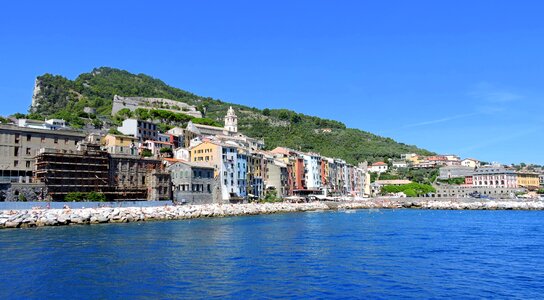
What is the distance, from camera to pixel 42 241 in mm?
29047

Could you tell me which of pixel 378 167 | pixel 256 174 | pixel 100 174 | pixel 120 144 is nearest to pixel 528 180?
pixel 378 167

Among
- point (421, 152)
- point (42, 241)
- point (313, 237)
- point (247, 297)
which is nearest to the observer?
point (247, 297)

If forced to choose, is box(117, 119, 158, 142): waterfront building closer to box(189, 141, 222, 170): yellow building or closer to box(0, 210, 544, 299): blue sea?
box(189, 141, 222, 170): yellow building

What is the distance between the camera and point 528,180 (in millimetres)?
128625

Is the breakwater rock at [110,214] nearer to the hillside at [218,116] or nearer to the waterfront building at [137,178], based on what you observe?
the waterfront building at [137,178]

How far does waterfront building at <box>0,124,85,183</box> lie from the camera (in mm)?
51781

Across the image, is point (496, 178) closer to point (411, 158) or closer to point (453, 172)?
point (453, 172)

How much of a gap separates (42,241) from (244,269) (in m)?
16.0

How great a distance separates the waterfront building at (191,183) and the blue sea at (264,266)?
1076 inches

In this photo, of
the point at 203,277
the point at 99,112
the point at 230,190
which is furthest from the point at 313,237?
the point at 99,112

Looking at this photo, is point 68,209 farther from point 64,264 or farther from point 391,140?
point 391,140

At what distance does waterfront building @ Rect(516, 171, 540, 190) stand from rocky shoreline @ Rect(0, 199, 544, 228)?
43077 millimetres

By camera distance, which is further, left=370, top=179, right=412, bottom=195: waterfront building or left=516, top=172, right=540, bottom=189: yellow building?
left=516, top=172, right=540, bottom=189: yellow building

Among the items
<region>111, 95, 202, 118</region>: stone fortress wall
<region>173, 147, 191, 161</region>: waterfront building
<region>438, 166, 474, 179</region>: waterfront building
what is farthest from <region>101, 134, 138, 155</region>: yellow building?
<region>438, 166, 474, 179</region>: waterfront building
